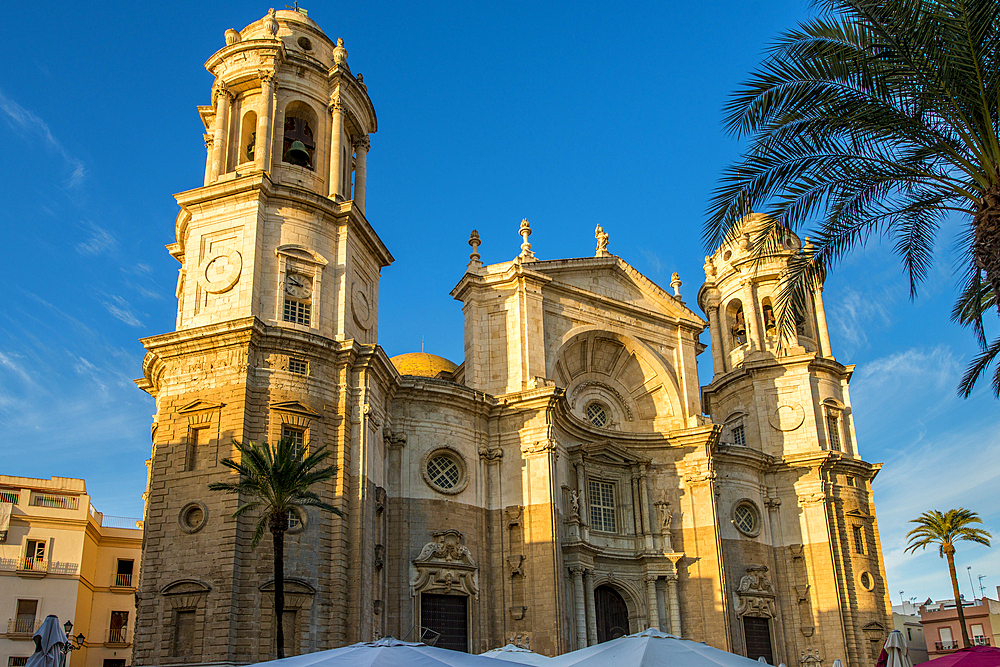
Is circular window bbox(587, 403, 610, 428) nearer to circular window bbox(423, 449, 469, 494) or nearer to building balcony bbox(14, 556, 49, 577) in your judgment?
circular window bbox(423, 449, 469, 494)

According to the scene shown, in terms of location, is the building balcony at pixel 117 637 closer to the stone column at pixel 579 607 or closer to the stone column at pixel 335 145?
the stone column at pixel 579 607

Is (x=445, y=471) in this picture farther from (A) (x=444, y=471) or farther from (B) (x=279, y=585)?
(B) (x=279, y=585)

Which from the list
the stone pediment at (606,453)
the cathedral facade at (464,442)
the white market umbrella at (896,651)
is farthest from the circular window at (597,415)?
the white market umbrella at (896,651)

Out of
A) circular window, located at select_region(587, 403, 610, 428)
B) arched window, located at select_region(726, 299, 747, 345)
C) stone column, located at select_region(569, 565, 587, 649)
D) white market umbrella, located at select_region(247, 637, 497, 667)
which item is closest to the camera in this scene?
white market umbrella, located at select_region(247, 637, 497, 667)

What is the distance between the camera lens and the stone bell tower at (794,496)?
129 ft

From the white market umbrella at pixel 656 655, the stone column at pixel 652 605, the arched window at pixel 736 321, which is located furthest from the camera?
the arched window at pixel 736 321

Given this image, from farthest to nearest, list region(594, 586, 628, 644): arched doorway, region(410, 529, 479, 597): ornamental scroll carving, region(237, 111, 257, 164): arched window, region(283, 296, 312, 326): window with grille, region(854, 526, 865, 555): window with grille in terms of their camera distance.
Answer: region(854, 526, 865, 555): window with grille → region(594, 586, 628, 644): arched doorway → region(237, 111, 257, 164): arched window → region(410, 529, 479, 597): ornamental scroll carving → region(283, 296, 312, 326): window with grille

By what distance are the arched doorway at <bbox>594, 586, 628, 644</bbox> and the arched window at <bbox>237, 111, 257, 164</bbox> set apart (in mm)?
21652

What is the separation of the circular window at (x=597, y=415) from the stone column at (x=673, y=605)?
297 inches

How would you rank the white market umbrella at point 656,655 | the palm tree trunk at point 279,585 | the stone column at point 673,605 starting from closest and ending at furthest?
the white market umbrella at point 656,655 < the palm tree trunk at point 279,585 < the stone column at point 673,605

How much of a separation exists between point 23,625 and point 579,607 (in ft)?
83.2

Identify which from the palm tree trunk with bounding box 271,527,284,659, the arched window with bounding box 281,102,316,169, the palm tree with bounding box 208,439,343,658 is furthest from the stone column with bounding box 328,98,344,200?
the palm tree trunk with bounding box 271,527,284,659

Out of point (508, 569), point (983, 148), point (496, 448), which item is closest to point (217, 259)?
point (496, 448)

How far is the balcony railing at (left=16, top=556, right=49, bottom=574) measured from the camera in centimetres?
3966
